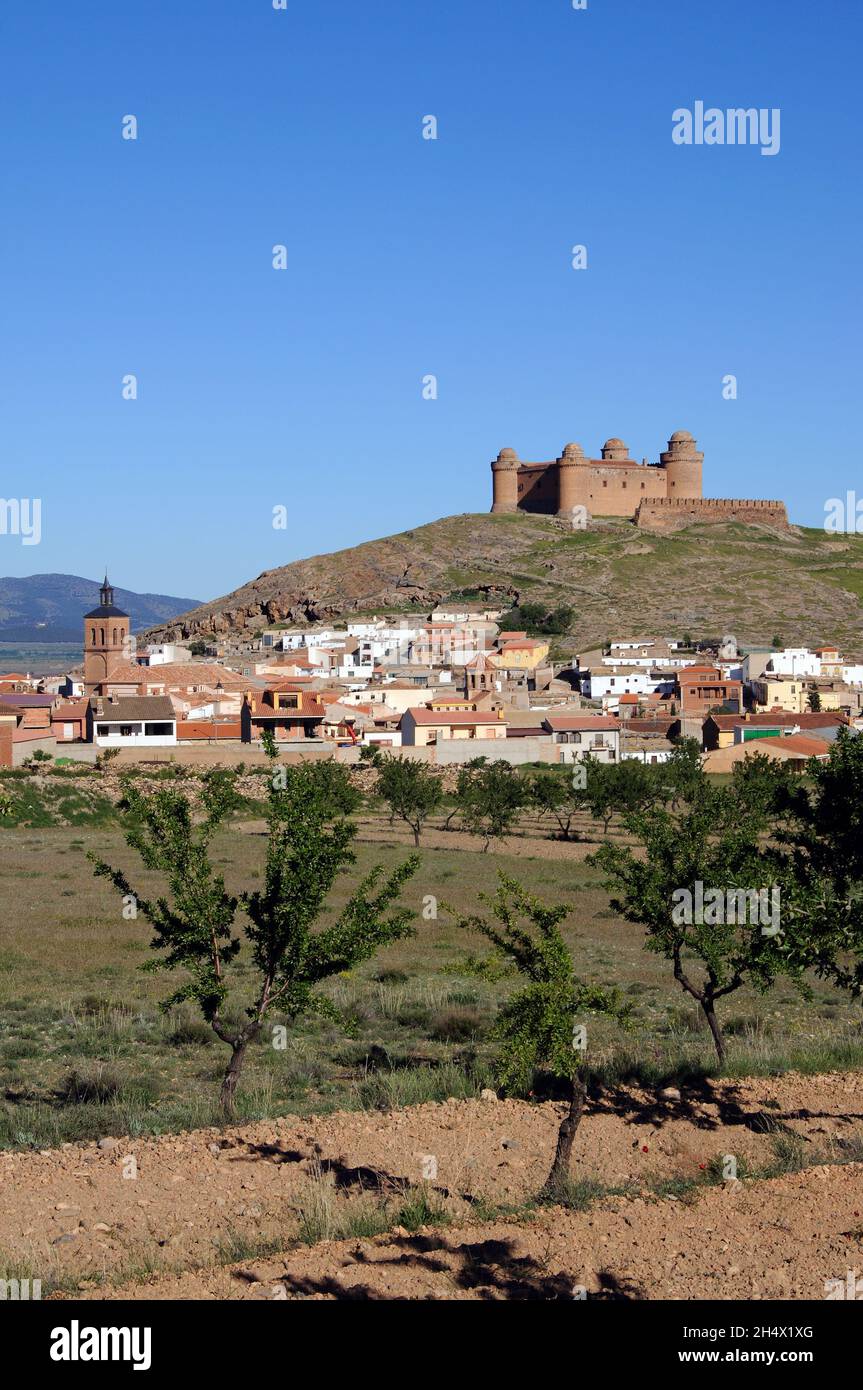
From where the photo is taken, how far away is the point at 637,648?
3356 inches

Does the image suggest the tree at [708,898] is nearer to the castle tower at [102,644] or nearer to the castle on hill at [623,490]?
the castle tower at [102,644]

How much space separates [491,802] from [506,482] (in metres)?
95.3

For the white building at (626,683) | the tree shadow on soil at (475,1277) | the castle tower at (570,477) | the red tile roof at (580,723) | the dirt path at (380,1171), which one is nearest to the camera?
the tree shadow on soil at (475,1277)

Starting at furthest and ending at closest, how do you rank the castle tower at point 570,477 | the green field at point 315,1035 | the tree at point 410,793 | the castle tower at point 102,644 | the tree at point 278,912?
the castle tower at point 570,477, the castle tower at point 102,644, the tree at point 410,793, the green field at point 315,1035, the tree at point 278,912

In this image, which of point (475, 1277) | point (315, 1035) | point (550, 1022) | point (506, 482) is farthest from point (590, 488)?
point (475, 1277)

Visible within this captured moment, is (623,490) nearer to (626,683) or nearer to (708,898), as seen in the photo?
(626,683)

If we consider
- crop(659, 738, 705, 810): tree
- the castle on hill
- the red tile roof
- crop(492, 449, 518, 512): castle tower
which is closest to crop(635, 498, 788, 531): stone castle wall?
the castle on hill

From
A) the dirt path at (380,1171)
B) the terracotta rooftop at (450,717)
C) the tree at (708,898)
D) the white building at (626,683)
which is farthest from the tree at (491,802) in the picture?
the white building at (626,683)

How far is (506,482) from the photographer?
133 metres

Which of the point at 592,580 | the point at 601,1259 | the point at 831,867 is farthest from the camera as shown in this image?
the point at 592,580

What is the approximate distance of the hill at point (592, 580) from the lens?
3974 inches

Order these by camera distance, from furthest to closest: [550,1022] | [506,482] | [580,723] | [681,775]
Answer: [506,482]
[580,723]
[681,775]
[550,1022]
